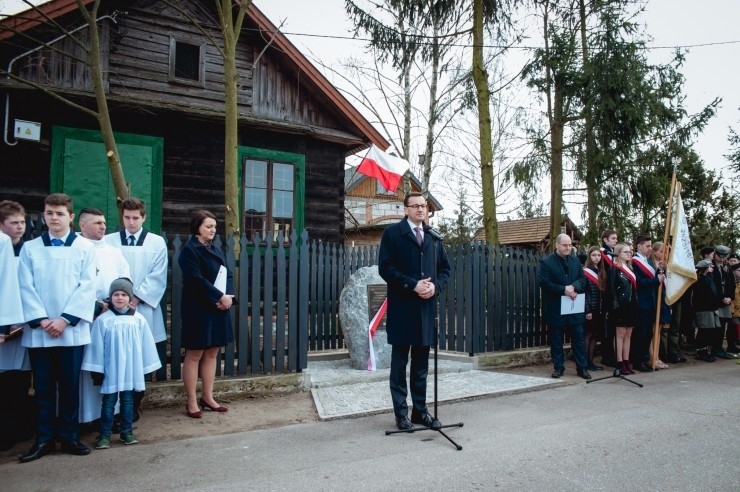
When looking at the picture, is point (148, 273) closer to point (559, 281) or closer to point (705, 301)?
point (559, 281)

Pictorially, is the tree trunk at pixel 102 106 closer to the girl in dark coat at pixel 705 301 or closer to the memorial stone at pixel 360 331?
the memorial stone at pixel 360 331

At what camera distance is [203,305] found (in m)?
5.60

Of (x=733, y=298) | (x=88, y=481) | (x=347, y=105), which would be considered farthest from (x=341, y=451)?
(x=347, y=105)

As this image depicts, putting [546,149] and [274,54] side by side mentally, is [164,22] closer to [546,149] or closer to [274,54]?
[274,54]

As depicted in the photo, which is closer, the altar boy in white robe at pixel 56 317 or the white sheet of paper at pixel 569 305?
the altar boy in white robe at pixel 56 317

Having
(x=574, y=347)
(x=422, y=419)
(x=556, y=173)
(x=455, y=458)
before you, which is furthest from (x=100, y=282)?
(x=556, y=173)

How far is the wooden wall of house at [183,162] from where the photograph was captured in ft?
34.8

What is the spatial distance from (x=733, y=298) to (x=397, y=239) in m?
8.26

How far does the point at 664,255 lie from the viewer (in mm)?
9219

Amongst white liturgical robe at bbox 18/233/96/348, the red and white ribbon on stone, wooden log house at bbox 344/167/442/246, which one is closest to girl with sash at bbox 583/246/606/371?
the red and white ribbon on stone

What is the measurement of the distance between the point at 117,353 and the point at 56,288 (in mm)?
747

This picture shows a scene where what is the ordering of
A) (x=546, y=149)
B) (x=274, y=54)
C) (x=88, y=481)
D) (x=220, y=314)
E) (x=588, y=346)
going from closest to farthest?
(x=88, y=481) < (x=220, y=314) < (x=588, y=346) < (x=274, y=54) < (x=546, y=149)

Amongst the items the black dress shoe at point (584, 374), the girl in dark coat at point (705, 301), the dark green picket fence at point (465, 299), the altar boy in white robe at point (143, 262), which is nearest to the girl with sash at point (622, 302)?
the black dress shoe at point (584, 374)

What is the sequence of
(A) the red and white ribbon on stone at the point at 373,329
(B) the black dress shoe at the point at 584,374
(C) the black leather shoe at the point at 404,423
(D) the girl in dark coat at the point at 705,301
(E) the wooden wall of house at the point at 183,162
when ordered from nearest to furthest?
(C) the black leather shoe at the point at 404,423 < (B) the black dress shoe at the point at 584,374 < (A) the red and white ribbon on stone at the point at 373,329 < (D) the girl in dark coat at the point at 705,301 < (E) the wooden wall of house at the point at 183,162
